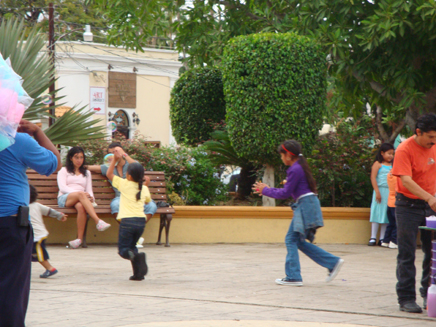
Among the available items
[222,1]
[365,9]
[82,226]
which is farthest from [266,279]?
[222,1]

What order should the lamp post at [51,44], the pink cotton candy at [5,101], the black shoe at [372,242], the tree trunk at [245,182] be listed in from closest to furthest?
the pink cotton candy at [5,101], the black shoe at [372,242], the lamp post at [51,44], the tree trunk at [245,182]

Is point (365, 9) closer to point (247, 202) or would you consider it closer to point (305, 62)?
point (305, 62)

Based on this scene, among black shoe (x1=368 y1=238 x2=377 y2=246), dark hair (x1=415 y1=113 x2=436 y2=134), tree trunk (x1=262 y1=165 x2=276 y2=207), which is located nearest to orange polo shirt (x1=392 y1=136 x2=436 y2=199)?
dark hair (x1=415 y1=113 x2=436 y2=134)

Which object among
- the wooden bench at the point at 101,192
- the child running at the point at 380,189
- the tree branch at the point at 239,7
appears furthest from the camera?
the tree branch at the point at 239,7

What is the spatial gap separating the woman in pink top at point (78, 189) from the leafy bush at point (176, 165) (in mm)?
1128

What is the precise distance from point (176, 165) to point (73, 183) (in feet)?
6.49

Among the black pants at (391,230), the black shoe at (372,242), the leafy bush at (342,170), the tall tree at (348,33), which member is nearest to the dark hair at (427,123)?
the tall tree at (348,33)

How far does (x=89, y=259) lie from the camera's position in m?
8.64

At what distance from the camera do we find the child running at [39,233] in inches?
270

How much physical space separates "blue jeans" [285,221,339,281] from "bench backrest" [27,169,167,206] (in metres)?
3.95

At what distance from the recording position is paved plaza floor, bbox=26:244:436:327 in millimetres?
5035

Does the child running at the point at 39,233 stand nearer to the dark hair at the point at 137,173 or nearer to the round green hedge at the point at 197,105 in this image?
the dark hair at the point at 137,173

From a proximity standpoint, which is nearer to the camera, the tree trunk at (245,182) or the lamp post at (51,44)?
the lamp post at (51,44)

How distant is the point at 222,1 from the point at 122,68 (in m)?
23.4
